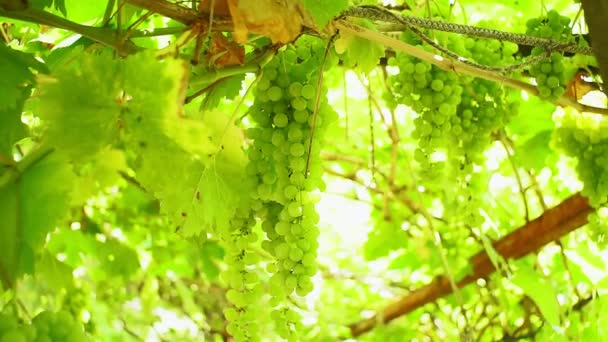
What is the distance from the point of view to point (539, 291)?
144 centimetres

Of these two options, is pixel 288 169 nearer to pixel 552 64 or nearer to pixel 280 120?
pixel 280 120

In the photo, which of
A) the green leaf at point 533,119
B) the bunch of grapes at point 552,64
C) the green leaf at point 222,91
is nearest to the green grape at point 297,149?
the green leaf at point 222,91

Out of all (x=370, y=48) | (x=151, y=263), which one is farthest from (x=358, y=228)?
(x=370, y=48)

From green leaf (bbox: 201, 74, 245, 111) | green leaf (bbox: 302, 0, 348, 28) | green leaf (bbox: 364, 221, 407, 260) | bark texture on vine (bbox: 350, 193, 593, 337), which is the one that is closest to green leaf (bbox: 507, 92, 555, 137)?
bark texture on vine (bbox: 350, 193, 593, 337)

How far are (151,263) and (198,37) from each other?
142 cm

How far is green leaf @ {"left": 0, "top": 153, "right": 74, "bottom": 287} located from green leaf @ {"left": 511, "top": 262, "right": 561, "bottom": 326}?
39.3 inches

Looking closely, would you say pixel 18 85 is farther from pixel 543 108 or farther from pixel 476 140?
pixel 543 108

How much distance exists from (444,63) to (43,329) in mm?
520

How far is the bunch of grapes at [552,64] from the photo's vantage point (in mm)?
862

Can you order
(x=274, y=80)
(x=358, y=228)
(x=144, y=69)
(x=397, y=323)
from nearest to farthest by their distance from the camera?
1. (x=144, y=69)
2. (x=274, y=80)
3. (x=397, y=323)
4. (x=358, y=228)

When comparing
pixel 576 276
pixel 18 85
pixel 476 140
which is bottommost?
pixel 576 276

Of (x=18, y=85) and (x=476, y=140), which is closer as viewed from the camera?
(x=18, y=85)

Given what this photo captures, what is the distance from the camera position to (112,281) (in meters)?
1.68

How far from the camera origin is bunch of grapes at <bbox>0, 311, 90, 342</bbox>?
0.46 metres
